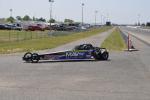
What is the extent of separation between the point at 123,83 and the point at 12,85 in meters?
3.54

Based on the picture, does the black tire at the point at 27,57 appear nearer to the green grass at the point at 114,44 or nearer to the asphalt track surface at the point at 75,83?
the asphalt track surface at the point at 75,83

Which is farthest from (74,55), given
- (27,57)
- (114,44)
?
(114,44)

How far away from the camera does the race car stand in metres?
22.5

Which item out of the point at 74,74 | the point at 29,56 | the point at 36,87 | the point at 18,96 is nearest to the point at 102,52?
the point at 29,56

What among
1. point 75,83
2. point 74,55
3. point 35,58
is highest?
point 74,55

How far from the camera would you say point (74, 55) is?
23188 millimetres

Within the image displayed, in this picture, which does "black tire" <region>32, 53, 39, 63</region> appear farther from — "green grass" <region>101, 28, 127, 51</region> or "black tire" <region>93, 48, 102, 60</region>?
"green grass" <region>101, 28, 127, 51</region>

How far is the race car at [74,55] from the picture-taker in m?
22.5

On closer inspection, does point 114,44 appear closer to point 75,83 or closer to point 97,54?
point 97,54

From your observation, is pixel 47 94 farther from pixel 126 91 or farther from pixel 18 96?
pixel 126 91

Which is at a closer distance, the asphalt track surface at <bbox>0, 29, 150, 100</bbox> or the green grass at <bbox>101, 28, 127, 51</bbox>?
the asphalt track surface at <bbox>0, 29, 150, 100</bbox>

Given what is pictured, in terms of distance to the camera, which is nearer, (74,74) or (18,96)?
(18,96)

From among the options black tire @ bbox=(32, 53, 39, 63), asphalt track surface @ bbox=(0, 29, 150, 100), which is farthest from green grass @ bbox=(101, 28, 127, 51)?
asphalt track surface @ bbox=(0, 29, 150, 100)

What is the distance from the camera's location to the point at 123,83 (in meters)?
14.1
